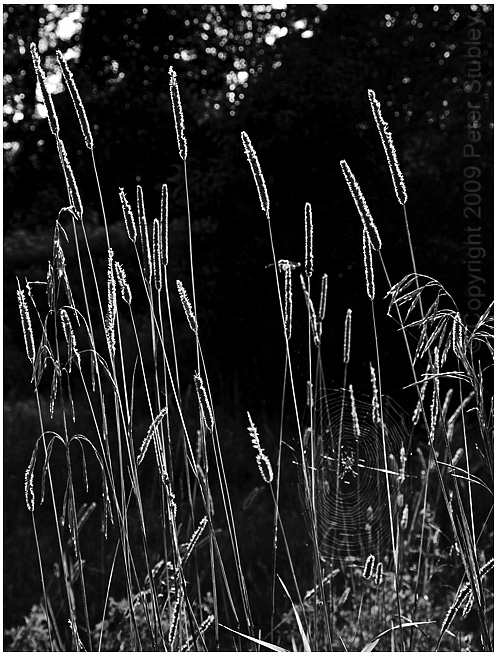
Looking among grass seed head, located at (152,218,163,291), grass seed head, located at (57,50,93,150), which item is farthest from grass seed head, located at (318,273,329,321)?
grass seed head, located at (57,50,93,150)

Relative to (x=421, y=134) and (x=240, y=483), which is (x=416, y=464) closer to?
(x=240, y=483)

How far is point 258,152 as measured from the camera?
261cm

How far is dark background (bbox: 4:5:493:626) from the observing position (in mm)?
2543

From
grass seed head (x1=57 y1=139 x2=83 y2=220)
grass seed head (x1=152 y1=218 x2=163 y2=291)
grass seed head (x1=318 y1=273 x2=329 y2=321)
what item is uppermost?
grass seed head (x1=57 y1=139 x2=83 y2=220)

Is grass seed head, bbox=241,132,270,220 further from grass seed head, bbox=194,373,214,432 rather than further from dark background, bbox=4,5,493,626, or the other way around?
dark background, bbox=4,5,493,626

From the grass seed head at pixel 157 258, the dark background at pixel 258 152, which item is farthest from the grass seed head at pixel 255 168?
the dark background at pixel 258 152

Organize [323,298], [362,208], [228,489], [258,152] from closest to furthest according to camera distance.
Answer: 1. [362,208]
2. [323,298]
3. [228,489]
4. [258,152]

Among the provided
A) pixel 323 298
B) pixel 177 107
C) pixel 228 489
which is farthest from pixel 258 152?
pixel 177 107

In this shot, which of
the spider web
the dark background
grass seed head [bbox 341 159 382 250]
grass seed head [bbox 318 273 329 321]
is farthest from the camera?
the dark background

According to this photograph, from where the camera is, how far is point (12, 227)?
109 inches

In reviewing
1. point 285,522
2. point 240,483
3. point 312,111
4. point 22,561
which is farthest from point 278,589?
point 312,111

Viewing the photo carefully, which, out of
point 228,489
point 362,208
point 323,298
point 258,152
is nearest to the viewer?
point 362,208

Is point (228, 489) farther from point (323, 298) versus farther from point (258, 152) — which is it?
point (258, 152)

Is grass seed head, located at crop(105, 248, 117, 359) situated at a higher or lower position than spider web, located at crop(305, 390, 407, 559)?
higher
